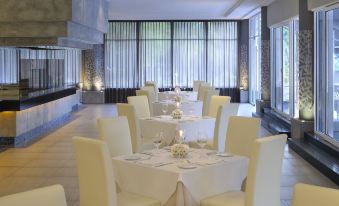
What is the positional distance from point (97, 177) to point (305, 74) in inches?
Result: 265

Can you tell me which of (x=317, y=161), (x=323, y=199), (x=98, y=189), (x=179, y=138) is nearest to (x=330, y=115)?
(x=317, y=161)

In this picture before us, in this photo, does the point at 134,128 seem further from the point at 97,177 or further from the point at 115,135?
the point at 97,177

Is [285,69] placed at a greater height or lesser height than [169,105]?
greater

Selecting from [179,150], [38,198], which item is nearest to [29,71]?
[179,150]

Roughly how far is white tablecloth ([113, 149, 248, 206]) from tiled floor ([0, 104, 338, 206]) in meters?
1.48

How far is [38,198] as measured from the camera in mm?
2496

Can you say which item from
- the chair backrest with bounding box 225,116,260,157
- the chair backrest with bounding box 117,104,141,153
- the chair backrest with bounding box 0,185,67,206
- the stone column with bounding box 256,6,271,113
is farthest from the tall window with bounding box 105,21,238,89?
the chair backrest with bounding box 0,185,67,206

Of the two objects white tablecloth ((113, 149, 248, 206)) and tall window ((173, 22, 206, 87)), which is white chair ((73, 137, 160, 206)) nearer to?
white tablecloth ((113, 149, 248, 206))

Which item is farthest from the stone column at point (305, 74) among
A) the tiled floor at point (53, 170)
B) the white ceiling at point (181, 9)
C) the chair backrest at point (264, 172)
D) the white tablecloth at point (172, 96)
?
the chair backrest at point (264, 172)

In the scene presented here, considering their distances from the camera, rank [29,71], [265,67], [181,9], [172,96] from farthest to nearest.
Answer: [181,9] → [265,67] → [172,96] → [29,71]

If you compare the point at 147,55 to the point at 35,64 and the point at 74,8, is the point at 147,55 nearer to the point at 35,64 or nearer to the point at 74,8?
the point at 35,64

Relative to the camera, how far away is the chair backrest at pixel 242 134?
545cm

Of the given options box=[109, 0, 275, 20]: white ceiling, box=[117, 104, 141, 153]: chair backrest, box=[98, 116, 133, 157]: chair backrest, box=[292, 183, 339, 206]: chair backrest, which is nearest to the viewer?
box=[292, 183, 339, 206]: chair backrest

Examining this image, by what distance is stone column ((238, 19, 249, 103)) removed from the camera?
766 inches
